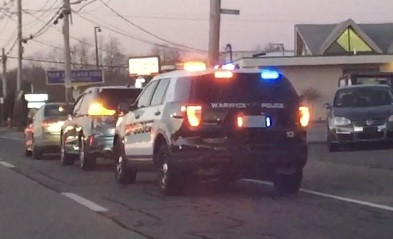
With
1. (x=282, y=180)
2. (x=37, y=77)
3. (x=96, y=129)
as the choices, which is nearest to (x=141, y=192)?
(x=282, y=180)

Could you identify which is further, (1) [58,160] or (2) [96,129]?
(1) [58,160]

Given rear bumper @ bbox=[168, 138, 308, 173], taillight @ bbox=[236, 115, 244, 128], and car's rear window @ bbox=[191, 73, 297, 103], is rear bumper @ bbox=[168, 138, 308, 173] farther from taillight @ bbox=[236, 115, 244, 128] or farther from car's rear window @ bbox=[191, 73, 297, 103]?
car's rear window @ bbox=[191, 73, 297, 103]

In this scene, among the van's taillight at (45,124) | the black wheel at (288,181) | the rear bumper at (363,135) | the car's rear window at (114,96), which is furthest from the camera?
the van's taillight at (45,124)

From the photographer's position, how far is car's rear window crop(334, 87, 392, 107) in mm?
25000

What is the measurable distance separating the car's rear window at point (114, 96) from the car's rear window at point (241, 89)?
6.59 meters

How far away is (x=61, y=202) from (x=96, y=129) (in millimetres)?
5981

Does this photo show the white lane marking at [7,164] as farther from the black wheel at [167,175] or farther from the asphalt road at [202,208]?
the black wheel at [167,175]

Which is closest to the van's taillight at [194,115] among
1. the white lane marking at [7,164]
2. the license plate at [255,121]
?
the license plate at [255,121]

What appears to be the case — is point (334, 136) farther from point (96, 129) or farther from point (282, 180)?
point (282, 180)

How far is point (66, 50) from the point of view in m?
44.4

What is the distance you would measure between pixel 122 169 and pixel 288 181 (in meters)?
3.66

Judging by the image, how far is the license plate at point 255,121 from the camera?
1353 centimetres

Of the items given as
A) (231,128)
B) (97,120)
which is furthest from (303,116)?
(97,120)

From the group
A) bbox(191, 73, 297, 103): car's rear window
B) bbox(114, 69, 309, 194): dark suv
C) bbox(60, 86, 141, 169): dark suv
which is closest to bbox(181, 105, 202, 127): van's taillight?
bbox(114, 69, 309, 194): dark suv
